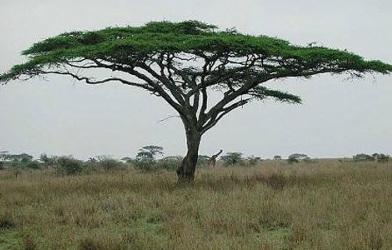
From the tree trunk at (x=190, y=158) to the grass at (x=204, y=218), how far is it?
8.21ft

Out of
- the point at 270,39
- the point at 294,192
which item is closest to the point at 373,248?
the point at 294,192

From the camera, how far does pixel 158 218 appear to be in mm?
11273

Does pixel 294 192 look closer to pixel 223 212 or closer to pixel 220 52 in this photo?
pixel 223 212

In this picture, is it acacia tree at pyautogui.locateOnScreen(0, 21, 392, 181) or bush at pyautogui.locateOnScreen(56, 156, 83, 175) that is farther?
bush at pyautogui.locateOnScreen(56, 156, 83, 175)

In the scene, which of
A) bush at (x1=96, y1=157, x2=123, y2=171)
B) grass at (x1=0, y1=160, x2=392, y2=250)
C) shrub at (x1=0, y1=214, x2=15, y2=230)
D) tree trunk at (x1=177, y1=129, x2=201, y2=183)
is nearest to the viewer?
grass at (x1=0, y1=160, x2=392, y2=250)

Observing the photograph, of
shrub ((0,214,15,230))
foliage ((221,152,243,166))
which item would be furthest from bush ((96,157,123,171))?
shrub ((0,214,15,230))

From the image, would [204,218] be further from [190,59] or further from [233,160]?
[233,160]

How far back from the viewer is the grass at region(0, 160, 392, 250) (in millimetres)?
8523

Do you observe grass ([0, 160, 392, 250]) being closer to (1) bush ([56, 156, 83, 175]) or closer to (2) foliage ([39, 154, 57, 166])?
(1) bush ([56, 156, 83, 175])

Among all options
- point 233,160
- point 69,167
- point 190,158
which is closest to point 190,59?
point 190,158

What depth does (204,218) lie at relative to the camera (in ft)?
34.3

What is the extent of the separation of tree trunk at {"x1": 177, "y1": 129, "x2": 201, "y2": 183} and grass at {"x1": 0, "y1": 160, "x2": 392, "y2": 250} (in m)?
2.50

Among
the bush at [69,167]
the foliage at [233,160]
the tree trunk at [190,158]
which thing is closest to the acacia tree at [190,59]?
the tree trunk at [190,158]

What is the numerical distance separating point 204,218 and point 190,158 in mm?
8081
